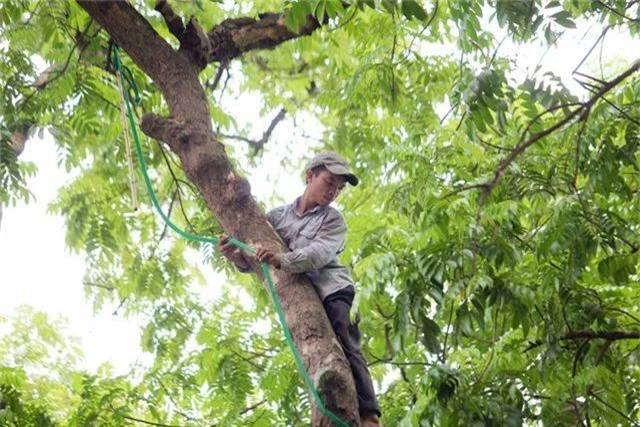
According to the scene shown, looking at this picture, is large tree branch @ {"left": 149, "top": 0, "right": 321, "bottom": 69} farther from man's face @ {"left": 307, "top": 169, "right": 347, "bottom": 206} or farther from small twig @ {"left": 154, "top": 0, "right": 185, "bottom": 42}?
man's face @ {"left": 307, "top": 169, "right": 347, "bottom": 206}

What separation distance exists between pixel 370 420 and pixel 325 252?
2.23 feet

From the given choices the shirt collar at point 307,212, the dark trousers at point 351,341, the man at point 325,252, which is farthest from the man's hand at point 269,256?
the shirt collar at point 307,212

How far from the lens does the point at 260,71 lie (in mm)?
8180

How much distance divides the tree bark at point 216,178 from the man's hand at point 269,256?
5cm

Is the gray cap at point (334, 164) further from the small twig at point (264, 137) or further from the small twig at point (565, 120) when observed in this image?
the small twig at point (264, 137)

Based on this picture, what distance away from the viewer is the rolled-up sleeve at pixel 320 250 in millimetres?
3424

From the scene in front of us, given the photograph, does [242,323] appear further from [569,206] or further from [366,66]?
[569,206]

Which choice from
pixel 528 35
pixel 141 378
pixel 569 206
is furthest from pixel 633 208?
pixel 141 378

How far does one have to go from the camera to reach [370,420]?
333 cm

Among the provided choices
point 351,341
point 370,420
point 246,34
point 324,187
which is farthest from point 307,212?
point 246,34

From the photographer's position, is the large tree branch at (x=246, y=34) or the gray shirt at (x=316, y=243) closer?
the gray shirt at (x=316, y=243)

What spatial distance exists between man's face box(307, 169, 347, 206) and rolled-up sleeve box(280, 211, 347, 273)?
11cm

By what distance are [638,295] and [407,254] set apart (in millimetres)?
1260

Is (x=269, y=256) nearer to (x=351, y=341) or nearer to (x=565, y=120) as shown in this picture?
(x=351, y=341)
